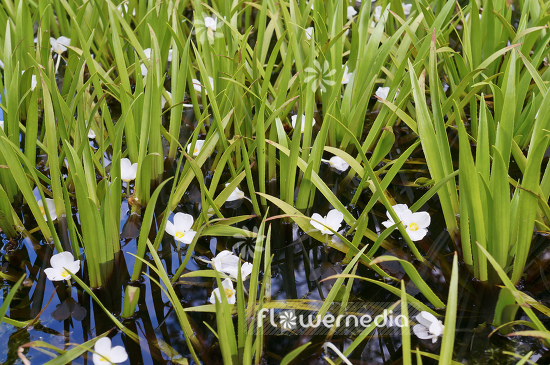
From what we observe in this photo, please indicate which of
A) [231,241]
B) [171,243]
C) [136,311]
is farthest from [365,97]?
[136,311]

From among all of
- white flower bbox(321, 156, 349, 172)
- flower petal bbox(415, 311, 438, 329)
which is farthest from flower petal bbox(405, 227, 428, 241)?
white flower bbox(321, 156, 349, 172)

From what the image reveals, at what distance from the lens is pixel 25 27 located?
1875 millimetres

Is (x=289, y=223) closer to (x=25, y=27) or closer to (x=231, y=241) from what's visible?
→ (x=231, y=241)

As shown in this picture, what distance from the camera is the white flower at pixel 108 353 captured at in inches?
41.8

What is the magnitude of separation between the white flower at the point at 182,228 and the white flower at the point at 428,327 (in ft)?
2.13

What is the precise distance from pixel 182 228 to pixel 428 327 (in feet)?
2.36

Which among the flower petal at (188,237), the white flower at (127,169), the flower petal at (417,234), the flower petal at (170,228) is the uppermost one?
the white flower at (127,169)

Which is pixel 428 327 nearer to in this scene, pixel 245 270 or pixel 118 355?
pixel 245 270

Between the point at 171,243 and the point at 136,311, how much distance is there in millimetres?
261

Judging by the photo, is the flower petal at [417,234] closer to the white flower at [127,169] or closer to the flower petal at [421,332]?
the flower petal at [421,332]

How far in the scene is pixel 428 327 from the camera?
115 centimetres

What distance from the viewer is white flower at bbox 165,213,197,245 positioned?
4.40 ft

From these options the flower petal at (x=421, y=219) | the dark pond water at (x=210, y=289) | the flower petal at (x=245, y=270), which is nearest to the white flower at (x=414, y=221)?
the flower petal at (x=421, y=219)

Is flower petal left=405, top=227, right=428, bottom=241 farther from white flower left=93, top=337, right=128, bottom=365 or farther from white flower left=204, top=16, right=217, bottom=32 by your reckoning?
white flower left=204, top=16, right=217, bottom=32
